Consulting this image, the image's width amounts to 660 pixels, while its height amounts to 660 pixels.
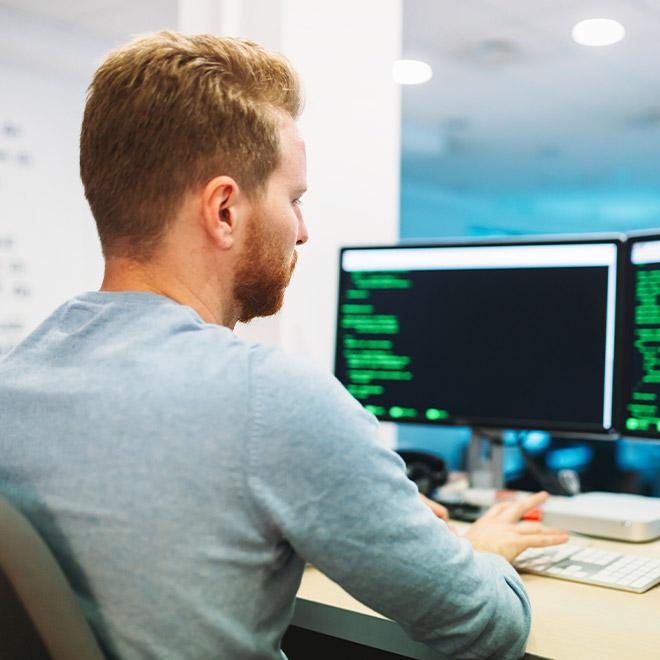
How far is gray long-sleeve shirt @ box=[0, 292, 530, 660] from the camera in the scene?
710 millimetres

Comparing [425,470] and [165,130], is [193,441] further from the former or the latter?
[425,470]

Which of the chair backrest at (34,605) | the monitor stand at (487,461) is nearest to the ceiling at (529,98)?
the monitor stand at (487,461)

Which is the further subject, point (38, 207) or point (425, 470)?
point (38, 207)

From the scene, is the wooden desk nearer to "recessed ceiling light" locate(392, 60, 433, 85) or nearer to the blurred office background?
the blurred office background

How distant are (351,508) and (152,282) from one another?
0.30 m

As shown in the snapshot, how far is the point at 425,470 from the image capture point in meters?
1.62

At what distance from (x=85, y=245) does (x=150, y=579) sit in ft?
9.83

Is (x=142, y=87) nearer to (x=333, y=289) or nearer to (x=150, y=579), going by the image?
(x=150, y=579)

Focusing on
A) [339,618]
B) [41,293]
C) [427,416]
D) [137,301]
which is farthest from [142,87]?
[41,293]

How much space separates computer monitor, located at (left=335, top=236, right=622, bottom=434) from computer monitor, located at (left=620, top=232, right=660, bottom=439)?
3 centimetres

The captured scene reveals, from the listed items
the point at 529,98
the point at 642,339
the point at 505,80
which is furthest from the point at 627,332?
the point at 529,98

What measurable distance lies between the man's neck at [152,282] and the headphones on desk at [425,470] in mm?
830

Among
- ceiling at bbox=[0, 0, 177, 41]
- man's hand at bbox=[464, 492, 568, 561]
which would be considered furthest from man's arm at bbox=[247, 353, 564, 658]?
ceiling at bbox=[0, 0, 177, 41]

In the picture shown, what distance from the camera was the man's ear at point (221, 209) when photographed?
828 mm
